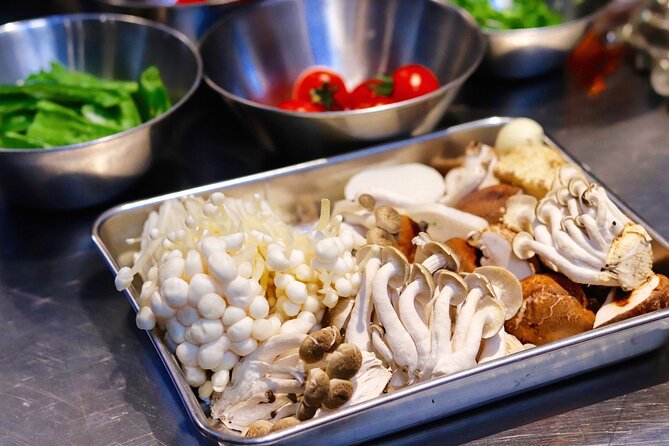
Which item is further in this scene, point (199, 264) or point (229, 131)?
point (229, 131)

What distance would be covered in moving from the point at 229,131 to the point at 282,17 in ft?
1.17

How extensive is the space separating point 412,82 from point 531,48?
14.7 inches

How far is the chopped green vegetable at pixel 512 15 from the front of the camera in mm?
2142

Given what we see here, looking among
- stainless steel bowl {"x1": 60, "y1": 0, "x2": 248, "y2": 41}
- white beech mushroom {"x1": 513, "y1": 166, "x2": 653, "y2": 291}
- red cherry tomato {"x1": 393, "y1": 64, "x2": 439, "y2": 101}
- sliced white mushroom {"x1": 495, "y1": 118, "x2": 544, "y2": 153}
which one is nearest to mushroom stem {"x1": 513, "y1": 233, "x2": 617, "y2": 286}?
white beech mushroom {"x1": 513, "y1": 166, "x2": 653, "y2": 291}

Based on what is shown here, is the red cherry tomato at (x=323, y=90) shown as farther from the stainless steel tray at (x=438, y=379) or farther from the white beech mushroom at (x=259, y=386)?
the white beech mushroom at (x=259, y=386)

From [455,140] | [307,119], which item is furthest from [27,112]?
[455,140]

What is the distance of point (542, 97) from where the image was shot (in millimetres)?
2094

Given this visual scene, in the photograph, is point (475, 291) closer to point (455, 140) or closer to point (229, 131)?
point (455, 140)

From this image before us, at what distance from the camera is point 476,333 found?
118 centimetres

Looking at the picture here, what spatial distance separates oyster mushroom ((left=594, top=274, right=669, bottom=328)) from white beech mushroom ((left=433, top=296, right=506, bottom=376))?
0.19 metres

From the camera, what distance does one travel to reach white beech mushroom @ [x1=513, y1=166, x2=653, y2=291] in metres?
1.27

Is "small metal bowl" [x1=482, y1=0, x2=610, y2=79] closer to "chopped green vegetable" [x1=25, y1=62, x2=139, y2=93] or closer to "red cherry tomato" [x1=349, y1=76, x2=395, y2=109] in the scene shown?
"red cherry tomato" [x1=349, y1=76, x2=395, y2=109]

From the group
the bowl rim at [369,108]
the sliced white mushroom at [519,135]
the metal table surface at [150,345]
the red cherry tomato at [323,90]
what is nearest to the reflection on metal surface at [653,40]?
the metal table surface at [150,345]

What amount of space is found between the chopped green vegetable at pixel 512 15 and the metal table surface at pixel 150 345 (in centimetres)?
16
